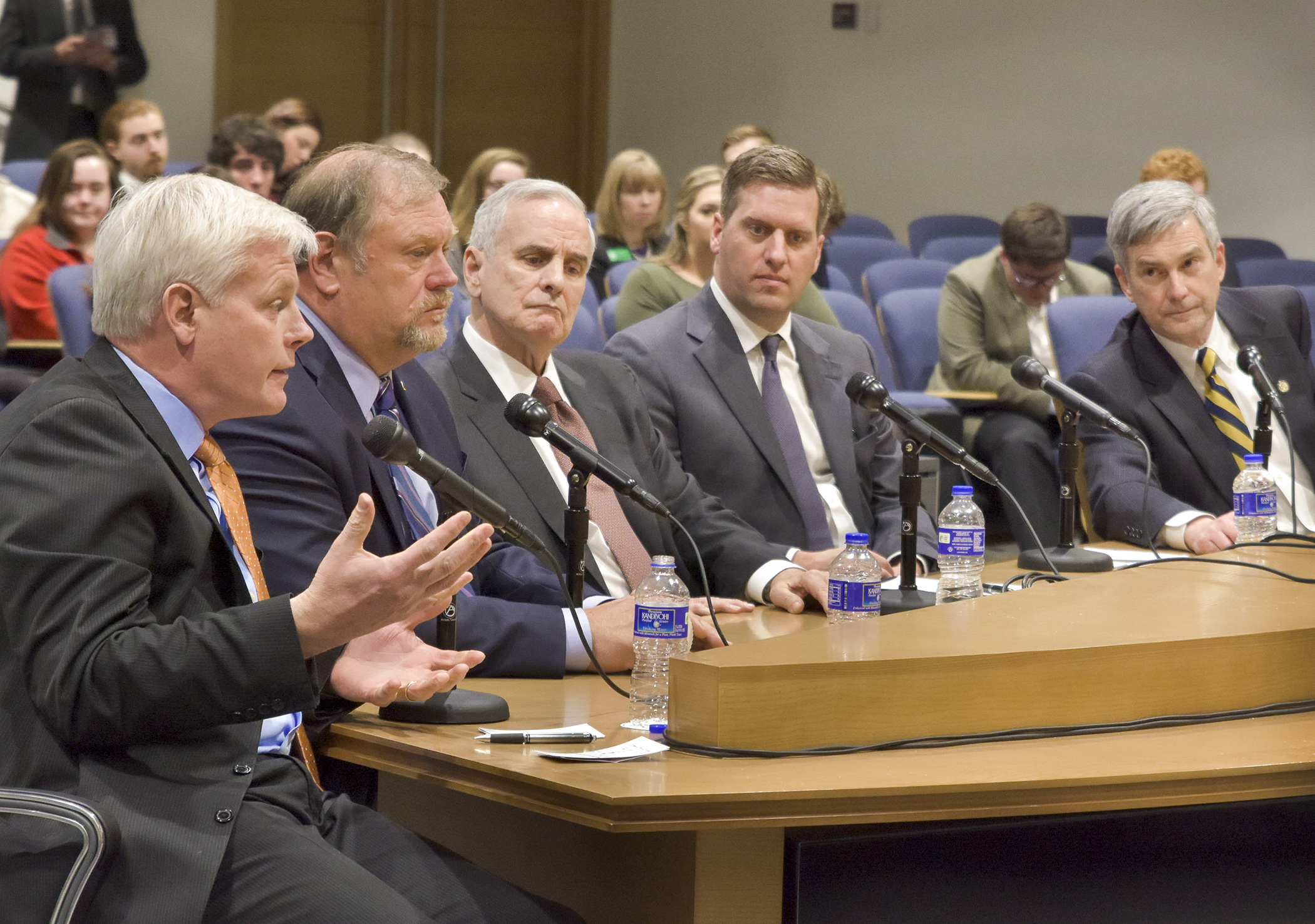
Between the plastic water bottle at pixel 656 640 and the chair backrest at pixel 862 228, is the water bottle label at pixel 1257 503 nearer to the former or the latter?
the plastic water bottle at pixel 656 640

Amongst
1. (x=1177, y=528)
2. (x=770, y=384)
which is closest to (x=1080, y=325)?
(x=1177, y=528)

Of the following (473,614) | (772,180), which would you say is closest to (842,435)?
(772,180)

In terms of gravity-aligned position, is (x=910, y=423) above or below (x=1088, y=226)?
below

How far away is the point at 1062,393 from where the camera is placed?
271cm

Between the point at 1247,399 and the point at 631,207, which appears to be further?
the point at 631,207

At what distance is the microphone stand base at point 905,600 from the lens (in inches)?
95.2

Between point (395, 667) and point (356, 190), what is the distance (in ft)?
2.62

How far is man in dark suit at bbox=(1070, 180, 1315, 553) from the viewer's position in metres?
3.24

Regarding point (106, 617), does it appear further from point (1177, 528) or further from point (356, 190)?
point (1177, 528)

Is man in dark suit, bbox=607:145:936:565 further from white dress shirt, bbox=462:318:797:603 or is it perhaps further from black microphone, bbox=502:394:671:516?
black microphone, bbox=502:394:671:516

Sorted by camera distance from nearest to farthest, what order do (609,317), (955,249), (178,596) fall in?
(178,596), (609,317), (955,249)

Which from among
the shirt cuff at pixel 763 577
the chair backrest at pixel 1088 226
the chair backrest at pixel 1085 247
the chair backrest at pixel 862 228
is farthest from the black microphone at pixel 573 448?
the chair backrest at pixel 1088 226

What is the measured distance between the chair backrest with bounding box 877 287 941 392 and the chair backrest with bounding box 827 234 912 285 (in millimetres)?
1454

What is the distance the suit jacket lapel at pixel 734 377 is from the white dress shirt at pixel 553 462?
389 mm
